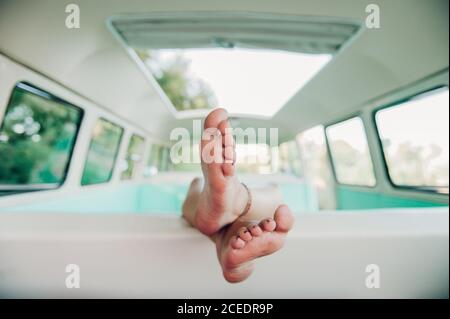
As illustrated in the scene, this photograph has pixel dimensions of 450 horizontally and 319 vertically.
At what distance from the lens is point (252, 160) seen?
3076mm

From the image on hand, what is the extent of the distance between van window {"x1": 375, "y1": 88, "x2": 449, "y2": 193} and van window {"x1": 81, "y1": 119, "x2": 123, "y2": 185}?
265cm

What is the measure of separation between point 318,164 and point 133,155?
2.61m

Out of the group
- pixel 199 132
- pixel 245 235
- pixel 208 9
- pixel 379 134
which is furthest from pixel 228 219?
pixel 379 134

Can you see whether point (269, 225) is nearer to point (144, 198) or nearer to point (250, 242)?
point (250, 242)

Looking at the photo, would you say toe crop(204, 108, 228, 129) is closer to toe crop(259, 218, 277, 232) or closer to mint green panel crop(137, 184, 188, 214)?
toe crop(259, 218, 277, 232)

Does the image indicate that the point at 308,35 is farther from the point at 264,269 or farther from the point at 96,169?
the point at 96,169

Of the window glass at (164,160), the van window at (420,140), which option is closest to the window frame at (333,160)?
the van window at (420,140)

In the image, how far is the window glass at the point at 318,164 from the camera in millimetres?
3779

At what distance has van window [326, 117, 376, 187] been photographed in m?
2.87

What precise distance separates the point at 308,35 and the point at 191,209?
4.09 ft

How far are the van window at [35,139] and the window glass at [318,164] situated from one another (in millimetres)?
2809

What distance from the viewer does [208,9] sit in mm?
1407

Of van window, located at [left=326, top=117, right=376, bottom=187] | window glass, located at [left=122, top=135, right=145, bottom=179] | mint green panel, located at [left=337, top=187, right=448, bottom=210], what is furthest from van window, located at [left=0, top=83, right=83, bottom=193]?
mint green panel, located at [left=337, top=187, right=448, bottom=210]

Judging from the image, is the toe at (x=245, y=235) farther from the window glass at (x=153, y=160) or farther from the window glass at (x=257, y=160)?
the window glass at (x=153, y=160)
